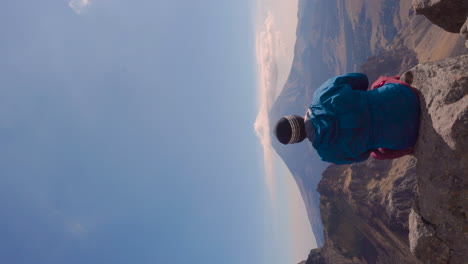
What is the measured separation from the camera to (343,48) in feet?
228

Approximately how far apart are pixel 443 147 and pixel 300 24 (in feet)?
381

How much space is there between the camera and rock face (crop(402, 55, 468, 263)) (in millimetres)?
2013

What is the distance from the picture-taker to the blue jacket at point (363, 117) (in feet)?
7.84

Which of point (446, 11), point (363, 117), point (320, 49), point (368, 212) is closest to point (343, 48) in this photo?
point (320, 49)

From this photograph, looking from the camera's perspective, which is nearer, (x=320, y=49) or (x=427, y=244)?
(x=427, y=244)

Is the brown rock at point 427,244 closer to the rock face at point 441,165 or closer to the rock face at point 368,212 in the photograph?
the rock face at point 441,165

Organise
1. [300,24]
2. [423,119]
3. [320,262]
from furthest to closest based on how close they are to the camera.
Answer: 1. [300,24]
2. [320,262]
3. [423,119]

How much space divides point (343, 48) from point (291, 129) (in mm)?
77334

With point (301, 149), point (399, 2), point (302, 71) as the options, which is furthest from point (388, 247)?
point (302, 71)

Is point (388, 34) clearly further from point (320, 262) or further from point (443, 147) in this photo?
point (443, 147)

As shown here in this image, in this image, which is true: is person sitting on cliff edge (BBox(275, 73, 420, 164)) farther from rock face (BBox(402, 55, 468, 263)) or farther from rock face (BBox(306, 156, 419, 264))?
rock face (BBox(306, 156, 419, 264))

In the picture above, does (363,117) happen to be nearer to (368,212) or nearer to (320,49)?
(368,212)

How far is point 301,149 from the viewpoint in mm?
98188

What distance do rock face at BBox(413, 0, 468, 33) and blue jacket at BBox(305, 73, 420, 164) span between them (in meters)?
1.12
